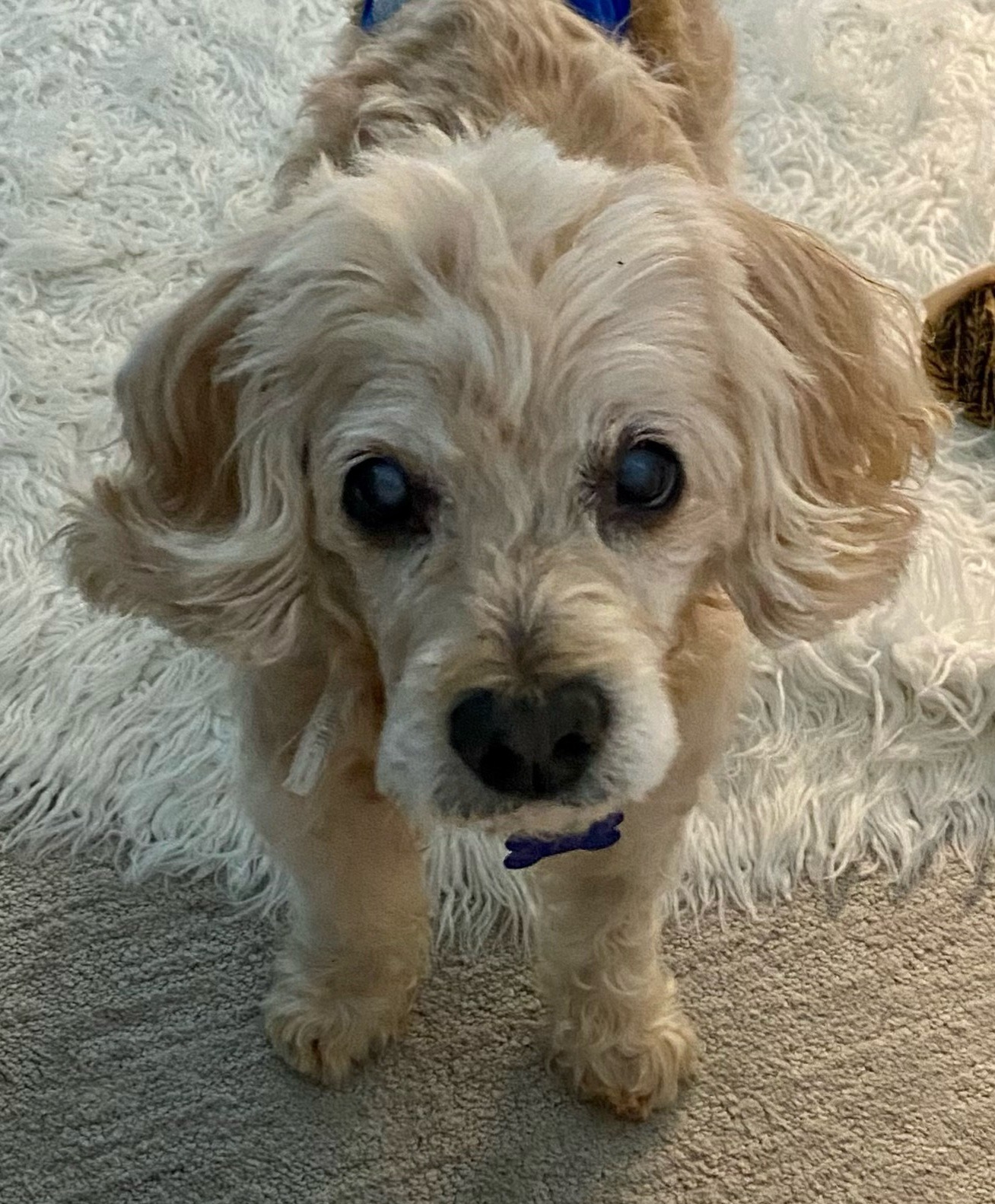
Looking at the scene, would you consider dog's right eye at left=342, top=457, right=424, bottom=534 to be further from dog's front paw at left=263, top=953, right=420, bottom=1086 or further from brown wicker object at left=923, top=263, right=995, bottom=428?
brown wicker object at left=923, top=263, right=995, bottom=428

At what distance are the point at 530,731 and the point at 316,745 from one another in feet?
0.70

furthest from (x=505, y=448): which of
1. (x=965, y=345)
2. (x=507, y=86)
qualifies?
(x=965, y=345)

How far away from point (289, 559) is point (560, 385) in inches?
8.8

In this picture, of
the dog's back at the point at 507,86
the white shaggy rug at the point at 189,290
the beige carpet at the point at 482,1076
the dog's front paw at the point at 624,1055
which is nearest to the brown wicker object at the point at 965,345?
the white shaggy rug at the point at 189,290

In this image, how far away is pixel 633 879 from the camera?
1.17 meters

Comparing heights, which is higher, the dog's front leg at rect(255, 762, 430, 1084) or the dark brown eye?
the dark brown eye

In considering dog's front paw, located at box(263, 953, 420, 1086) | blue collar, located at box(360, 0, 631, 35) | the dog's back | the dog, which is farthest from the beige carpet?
blue collar, located at box(360, 0, 631, 35)

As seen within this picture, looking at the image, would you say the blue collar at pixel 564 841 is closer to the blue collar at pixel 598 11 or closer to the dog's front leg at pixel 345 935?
the dog's front leg at pixel 345 935

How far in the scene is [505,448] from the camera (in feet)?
2.62

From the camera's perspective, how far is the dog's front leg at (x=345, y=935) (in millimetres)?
1108

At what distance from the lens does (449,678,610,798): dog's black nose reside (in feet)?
2.60

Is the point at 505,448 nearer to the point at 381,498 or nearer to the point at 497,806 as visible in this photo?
the point at 381,498

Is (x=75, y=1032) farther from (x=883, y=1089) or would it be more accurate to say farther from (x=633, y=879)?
(x=883, y=1089)

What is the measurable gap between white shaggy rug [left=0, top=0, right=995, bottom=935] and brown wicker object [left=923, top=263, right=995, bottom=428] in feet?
0.25
